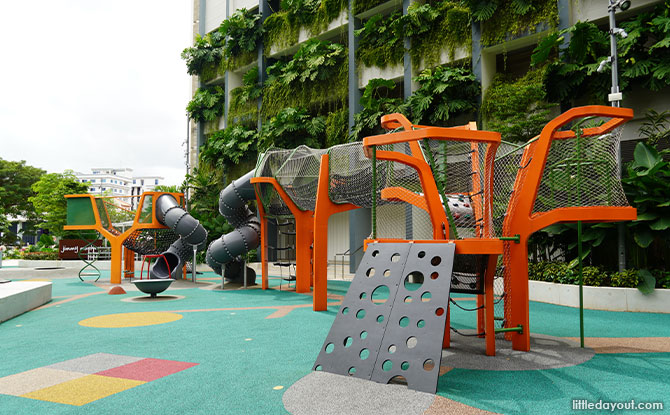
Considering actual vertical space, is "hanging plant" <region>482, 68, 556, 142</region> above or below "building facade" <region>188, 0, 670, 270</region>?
below

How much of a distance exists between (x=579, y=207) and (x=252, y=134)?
18723mm

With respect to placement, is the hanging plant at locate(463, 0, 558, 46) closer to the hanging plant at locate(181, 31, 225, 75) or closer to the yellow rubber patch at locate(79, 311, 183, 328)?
the yellow rubber patch at locate(79, 311, 183, 328)

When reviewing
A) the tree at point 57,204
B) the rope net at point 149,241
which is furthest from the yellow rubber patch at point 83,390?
the tree at point 57,204

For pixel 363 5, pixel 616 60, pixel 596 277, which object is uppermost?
pixel 363 5

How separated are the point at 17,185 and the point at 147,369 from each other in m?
45.7

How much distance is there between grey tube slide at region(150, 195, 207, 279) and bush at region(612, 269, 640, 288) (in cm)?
1165

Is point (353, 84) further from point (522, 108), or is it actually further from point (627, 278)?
point (627, 278)

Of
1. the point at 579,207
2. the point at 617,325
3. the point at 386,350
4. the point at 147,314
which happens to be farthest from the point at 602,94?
the point at 147,314

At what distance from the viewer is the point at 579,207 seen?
18.8 ft

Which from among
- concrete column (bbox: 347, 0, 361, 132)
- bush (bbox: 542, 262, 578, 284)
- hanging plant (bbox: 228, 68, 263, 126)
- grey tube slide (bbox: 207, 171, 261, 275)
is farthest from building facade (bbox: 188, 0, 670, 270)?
bush (bbox: 542, 262, 578, 284)

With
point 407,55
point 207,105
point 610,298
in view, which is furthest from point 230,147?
point 610,298

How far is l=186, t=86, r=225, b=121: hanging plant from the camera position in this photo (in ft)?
85.4

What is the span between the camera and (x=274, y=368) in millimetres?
5148

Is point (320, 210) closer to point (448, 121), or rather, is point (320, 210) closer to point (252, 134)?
point (448, 121)
